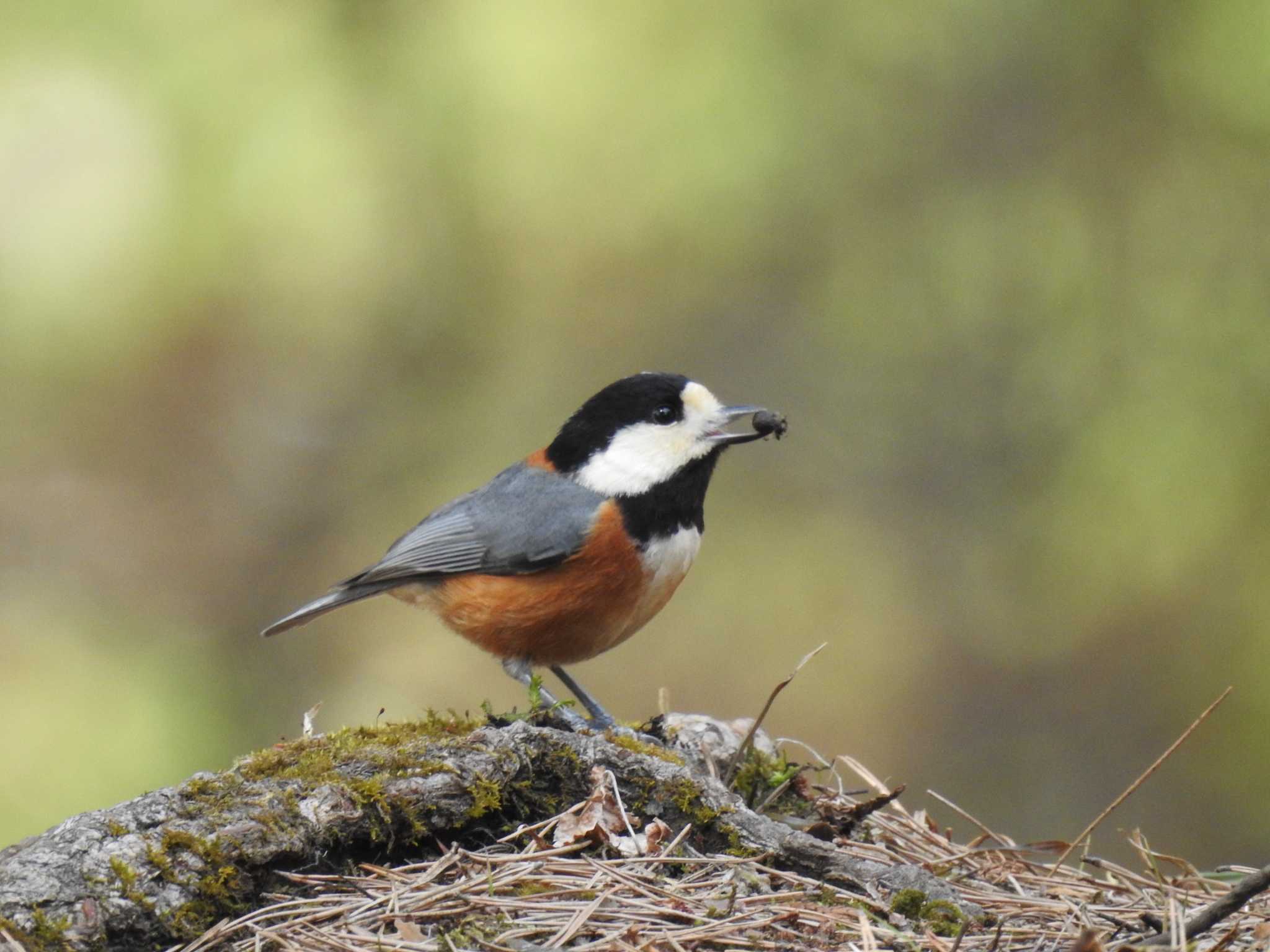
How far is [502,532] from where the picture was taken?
4.02 m

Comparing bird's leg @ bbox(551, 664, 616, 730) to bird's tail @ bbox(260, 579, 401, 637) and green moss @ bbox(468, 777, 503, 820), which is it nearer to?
bird's tail @ bbox(260, 579, 401, 637)

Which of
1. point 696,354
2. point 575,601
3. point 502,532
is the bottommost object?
point 575,601

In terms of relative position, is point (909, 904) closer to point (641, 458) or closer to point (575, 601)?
point (575, 601)

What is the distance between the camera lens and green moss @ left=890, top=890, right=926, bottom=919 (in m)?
2.24

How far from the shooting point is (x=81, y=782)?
499 centimetres

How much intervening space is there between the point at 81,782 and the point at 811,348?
152 inches

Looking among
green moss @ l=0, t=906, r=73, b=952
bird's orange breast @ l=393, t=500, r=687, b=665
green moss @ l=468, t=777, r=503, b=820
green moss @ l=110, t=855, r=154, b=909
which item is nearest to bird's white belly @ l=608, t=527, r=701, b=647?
bird's orange breast @ l=393, t=500, r=687, b=665

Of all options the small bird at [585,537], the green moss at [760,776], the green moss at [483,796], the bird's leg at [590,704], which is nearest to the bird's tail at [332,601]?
the small bird at [585,537]

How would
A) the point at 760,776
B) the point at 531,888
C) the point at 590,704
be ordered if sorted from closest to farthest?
the point at 531,888 → the point at 760,776 → the point at 590,704

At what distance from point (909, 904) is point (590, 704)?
1.80 meters

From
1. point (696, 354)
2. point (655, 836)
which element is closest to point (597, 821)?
point (655, 836)

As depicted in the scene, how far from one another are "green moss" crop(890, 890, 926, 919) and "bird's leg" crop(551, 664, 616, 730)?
1.37 metres

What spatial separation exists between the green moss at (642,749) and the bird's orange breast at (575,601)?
968 mm

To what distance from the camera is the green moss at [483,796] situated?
2.44 metres
